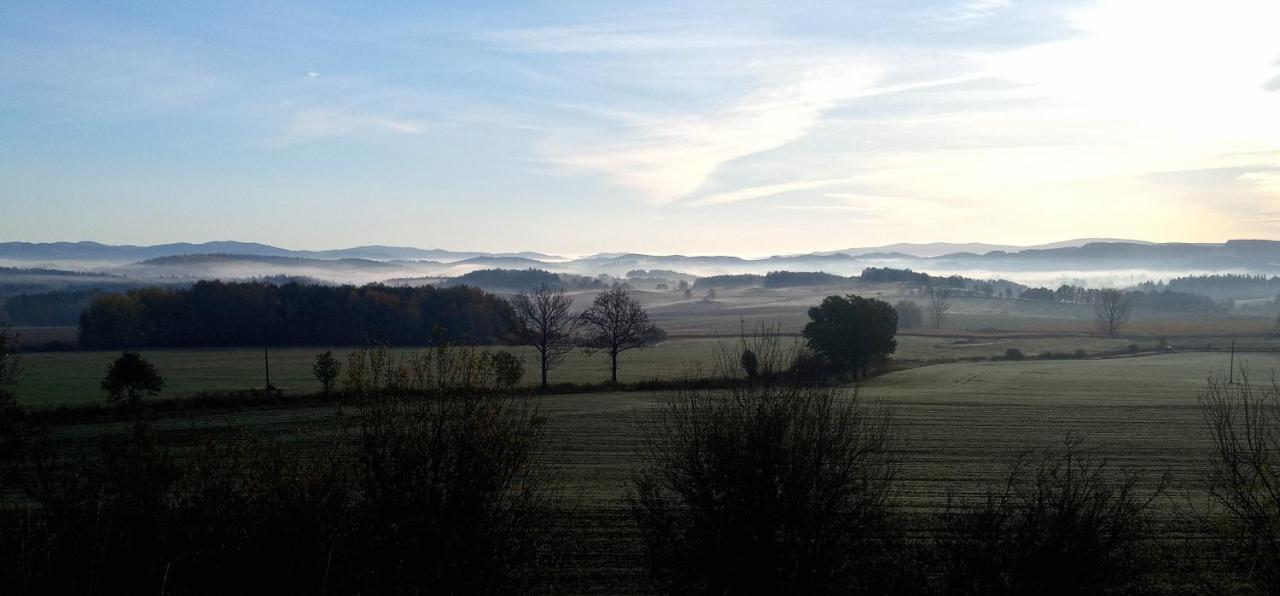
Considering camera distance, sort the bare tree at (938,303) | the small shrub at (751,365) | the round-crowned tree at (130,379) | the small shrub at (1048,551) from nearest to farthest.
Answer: the small shrub at (1048,551), the small shrub at (751,365), the round-crowned tree at (130,379), the bare tree at (938,303)

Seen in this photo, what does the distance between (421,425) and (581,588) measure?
14.0 ft

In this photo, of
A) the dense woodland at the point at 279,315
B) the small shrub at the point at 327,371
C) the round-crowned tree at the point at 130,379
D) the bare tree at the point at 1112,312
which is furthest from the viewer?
the bare tree at the point at 1112,312

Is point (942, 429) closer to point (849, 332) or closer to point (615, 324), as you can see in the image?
point (849, 332)

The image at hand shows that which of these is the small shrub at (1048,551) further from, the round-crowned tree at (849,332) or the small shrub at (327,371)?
the round-crowned tree at (849,332)

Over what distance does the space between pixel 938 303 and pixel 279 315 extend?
82985mm

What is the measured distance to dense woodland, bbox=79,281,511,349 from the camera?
246 ft

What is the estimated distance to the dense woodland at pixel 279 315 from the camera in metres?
74.9

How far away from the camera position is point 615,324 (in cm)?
5403

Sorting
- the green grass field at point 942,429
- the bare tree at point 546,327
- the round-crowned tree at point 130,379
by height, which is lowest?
the green grass field at point 942,429

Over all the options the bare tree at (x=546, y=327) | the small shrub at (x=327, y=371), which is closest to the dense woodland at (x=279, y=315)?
the bare tree at (x=546, y=327)

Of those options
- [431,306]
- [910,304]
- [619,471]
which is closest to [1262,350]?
[910,304]

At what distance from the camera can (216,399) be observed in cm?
3847

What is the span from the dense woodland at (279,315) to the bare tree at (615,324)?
21.0 m

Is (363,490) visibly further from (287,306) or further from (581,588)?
(287,306)
